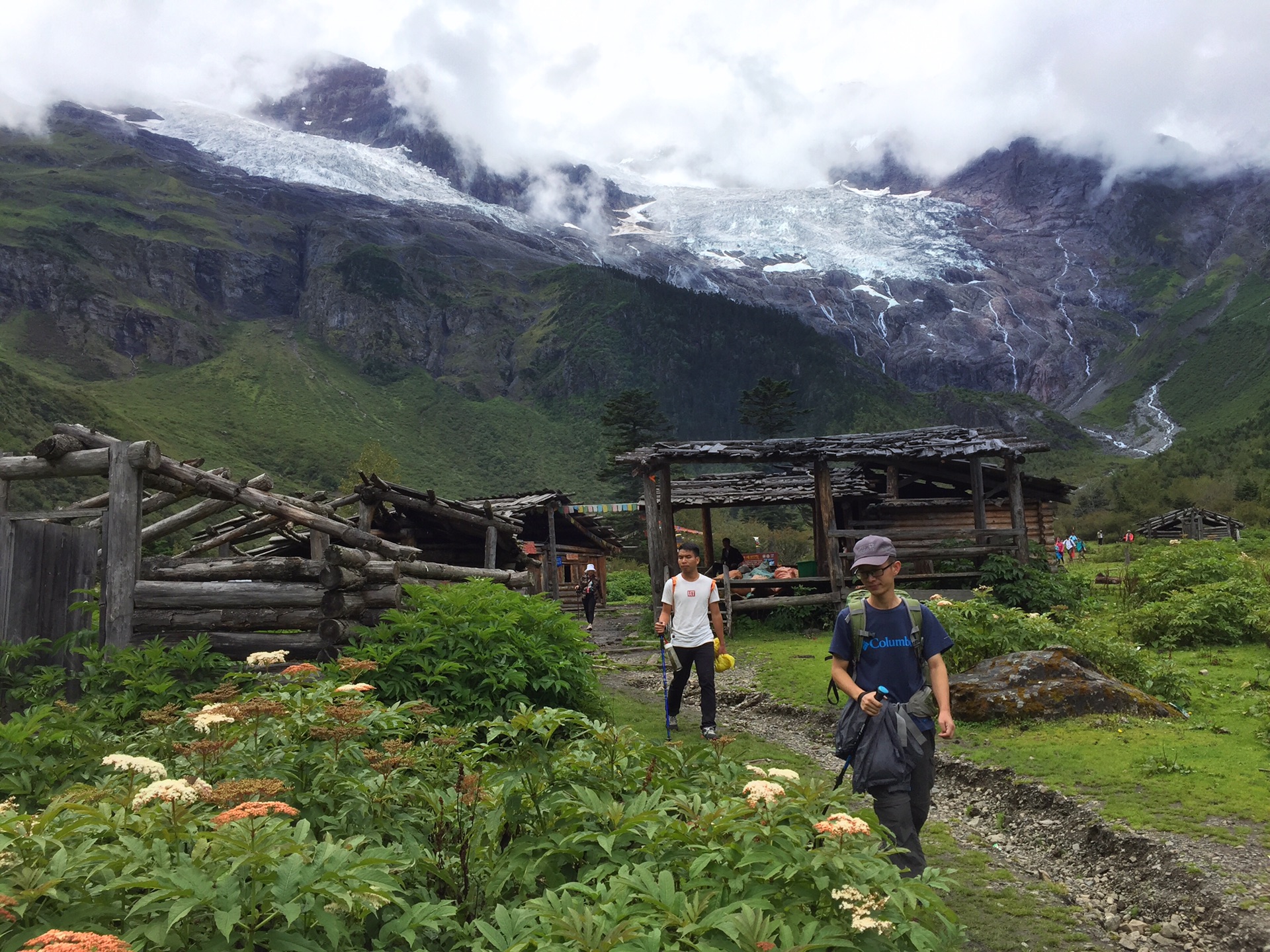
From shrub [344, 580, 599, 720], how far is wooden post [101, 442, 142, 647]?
195 centimetres

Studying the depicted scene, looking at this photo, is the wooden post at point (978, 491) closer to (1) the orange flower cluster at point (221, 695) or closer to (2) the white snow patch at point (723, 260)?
(1) the orange flower cluster at point (221, 695)

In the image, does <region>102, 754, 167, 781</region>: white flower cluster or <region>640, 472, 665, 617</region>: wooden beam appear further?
<region>640, 472, 665, 617</region>: wooden beam

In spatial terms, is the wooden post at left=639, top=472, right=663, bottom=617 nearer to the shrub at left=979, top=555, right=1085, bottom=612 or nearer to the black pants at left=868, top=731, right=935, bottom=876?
the shrub at left=979, top=555, right=1085, bottom=612

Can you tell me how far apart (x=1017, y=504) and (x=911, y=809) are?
51.5 ft

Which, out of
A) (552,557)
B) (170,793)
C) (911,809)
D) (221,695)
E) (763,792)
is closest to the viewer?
(170,793)

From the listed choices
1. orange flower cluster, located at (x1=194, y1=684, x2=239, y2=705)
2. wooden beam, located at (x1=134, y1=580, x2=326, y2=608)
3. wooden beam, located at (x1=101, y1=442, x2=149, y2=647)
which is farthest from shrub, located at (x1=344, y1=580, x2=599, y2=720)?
wooden beam, located at (x1=101, y1=442, x2=149, y2=647)

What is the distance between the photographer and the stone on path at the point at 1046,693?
26.9 ft

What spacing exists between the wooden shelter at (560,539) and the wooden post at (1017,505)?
37.1ft

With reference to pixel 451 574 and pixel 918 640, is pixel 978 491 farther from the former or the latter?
pixel 918 640

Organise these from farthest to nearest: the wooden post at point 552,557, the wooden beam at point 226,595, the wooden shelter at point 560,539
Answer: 1. the wooden post at point 552,557
2. the wooden shelter at point 560,539
3. the wooden beam at point 226,595

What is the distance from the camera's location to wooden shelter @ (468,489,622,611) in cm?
2598

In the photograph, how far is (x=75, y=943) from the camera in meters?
2.12

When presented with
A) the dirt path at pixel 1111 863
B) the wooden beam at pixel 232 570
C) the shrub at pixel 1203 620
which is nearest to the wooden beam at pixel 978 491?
the shrub at pixel 1203 620

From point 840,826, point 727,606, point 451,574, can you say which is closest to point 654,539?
point 727,606
